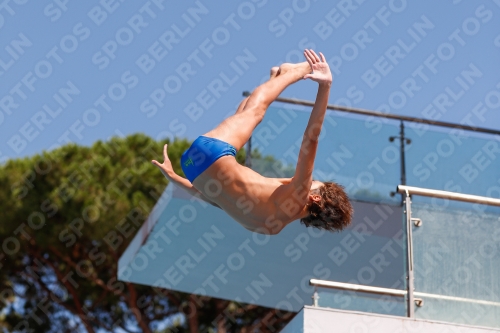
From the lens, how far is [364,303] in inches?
224

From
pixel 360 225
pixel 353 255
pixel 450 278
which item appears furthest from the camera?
pixel 353 255

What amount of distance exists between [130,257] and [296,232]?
7.06 feet

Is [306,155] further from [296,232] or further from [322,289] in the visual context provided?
[296,232]

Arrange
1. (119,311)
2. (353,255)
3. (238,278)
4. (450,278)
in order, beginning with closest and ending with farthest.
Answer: (450,278) → (353,255) → (238,278) → (119,311)

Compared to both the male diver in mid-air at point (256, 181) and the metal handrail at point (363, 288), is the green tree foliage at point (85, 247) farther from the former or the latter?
the male diver in mid-air at point (256, 181)

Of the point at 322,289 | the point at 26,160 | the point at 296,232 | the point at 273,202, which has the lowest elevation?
the point at 273,202

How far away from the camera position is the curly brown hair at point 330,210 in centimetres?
412

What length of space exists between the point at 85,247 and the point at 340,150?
8451mm

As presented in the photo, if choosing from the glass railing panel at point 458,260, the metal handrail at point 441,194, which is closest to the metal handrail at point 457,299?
the glass railing panel at point 458,260

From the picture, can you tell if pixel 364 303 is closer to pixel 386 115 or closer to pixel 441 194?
pixel 441 194

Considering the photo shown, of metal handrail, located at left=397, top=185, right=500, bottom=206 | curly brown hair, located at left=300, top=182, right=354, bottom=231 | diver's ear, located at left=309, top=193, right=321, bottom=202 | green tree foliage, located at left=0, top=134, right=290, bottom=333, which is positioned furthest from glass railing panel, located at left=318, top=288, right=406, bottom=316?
green tree foliage, located at left=0, top=134, right=290, bottom=333

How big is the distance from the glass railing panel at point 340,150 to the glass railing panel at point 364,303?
71.6 inches

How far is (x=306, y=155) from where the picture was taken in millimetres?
3848

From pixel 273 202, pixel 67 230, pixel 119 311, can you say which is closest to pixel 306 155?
pixel 273 202
